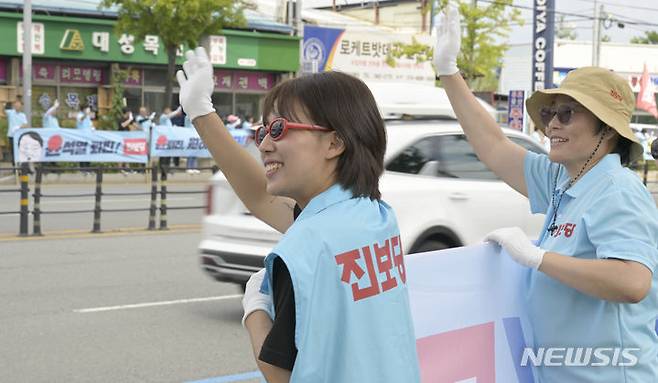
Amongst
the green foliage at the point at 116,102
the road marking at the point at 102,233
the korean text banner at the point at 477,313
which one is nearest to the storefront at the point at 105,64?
the green foliage at the point at 116,102

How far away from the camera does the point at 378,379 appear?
1.93 meters

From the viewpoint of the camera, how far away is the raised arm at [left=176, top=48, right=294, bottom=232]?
2.44 metres

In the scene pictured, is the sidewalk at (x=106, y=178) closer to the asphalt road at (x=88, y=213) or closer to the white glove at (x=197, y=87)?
the asphalt road at (x=88, y=213)

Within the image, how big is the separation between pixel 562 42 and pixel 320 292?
56089 millimetres

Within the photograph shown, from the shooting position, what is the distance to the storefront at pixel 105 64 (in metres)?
28.9

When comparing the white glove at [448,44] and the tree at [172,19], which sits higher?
the tree at [172,19]

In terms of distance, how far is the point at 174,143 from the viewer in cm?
2333

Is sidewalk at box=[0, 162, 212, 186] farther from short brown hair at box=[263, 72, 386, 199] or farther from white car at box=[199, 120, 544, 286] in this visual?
short brown hair at box=[263, 72, 386, 199]

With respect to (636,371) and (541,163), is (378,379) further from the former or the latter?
(541,163)

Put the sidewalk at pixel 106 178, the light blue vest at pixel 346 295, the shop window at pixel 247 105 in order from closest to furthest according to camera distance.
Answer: the light blue vest at pixel 346 295 < the sidewalk at pixel 106 178 < the shop window at pixel 247 105

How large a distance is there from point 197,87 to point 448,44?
1.02 meters

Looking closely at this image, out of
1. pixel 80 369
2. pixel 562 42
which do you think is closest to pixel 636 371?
pixel 80 369

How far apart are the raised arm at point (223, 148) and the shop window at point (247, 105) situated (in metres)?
31.5

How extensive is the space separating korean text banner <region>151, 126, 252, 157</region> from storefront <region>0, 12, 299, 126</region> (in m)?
4.54
